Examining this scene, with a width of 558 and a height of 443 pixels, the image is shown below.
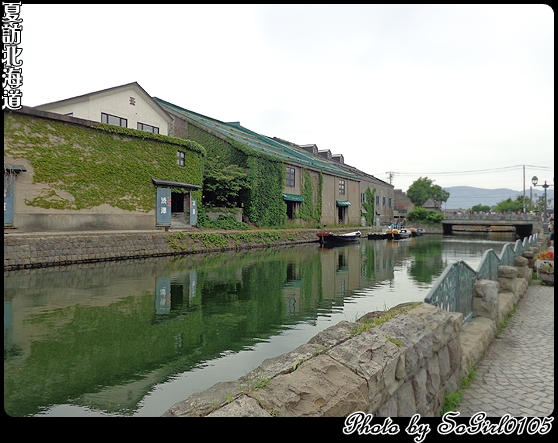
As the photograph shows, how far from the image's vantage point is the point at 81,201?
2097 centimetres

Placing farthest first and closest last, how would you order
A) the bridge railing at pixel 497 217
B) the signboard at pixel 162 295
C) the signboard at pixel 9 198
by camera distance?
the bridge railing at pixel 497 217 → the signboard at pixel 9 198 → the signboard at pixel 162 295

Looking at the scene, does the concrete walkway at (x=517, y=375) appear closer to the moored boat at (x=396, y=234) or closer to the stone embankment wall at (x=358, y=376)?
the stone embankment wall at (x=358, y=376)

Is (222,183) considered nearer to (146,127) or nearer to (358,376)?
(146,127)

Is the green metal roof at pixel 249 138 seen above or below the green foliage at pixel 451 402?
above

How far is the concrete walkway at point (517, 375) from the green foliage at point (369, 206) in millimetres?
47619

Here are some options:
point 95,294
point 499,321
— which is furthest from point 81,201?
point 499,321

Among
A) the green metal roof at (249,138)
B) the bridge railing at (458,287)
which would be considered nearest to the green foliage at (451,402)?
the bridge railing at (458,287)

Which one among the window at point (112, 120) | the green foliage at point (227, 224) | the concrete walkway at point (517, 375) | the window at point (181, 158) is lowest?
the concrete walkway at point (517, 375)

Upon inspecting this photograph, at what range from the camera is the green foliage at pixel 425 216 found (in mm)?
60781

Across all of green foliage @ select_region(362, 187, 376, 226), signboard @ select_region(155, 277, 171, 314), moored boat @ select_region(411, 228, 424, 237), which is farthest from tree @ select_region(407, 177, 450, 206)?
signboard @ select_region(155, 277, 171, 314)

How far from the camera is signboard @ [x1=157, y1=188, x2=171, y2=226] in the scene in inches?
972

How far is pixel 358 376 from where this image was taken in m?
2.99
